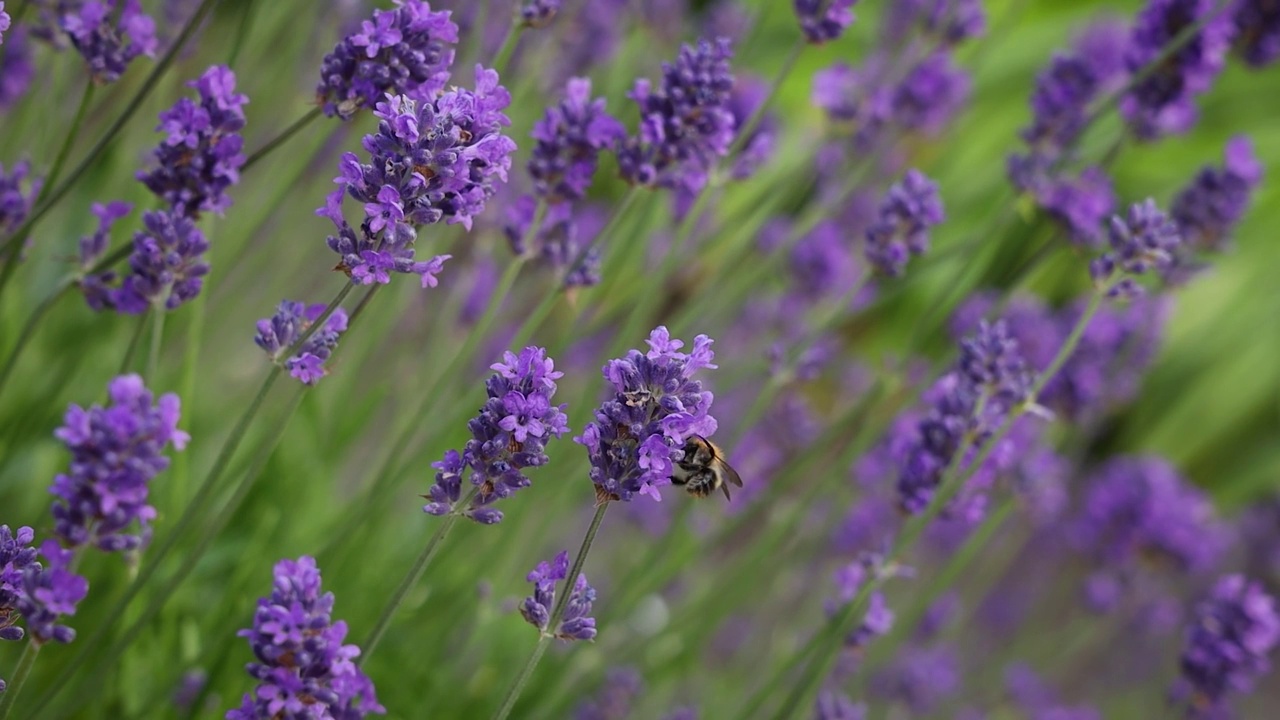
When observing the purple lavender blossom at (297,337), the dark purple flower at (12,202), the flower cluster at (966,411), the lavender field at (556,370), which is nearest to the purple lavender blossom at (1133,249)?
the lavender field at (556,370)

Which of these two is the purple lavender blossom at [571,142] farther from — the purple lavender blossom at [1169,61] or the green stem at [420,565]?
the purple lavender blossom at [1169,61]

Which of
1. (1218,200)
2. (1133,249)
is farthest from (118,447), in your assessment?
(1218,200)

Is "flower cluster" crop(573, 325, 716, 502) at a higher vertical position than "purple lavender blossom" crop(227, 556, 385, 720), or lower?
higher

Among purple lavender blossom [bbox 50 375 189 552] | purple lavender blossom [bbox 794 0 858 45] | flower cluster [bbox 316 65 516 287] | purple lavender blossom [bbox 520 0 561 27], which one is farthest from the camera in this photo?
purple lavender blossom [bbox 794 0 858 45]

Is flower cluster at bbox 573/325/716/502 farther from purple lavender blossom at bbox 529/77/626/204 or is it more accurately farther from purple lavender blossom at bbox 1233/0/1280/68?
purple lavender blossom at bbox 1233/0/1280/68

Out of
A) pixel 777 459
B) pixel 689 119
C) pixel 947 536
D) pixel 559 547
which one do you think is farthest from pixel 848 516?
pixel 689 119

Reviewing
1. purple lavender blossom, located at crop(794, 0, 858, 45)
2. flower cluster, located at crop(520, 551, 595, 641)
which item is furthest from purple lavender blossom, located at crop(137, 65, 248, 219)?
purple lavender blossom, located at crop(794, 0, 858, 45)
